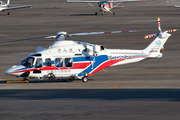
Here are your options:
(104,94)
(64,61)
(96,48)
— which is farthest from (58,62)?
(104,94)

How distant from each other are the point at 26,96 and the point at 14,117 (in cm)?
520

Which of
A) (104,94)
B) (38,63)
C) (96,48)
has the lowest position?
(104,94)

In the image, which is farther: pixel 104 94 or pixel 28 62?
pixel 28 62

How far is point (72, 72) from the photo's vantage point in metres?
28.0

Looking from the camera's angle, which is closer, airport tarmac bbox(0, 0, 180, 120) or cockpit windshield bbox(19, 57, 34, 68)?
airport tarmac bbox(0, 0, 180, 120)

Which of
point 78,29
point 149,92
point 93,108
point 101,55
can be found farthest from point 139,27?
point 93,108

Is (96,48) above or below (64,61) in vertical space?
above

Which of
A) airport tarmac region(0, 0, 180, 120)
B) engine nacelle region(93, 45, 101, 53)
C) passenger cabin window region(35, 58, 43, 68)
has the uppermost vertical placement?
engine nacelle region(93, 45, 101, 53)

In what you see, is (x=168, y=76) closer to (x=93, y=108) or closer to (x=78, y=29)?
(x=93, y=108)

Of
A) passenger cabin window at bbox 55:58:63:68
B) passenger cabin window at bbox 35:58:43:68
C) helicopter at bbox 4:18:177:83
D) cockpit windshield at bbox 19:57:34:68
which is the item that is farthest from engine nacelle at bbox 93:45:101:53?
cockpit windshield at bbox 19:57:34:68

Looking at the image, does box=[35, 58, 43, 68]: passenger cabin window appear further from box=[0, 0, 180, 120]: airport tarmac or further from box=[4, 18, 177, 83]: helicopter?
box=[0, 0, 180, 120]: airport tarmac

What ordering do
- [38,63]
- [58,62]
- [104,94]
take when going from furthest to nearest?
[58,62] < [38,63] < [104,94]

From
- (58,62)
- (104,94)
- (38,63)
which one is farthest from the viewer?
(58,62)

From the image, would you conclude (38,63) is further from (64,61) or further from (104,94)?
(104,94)
